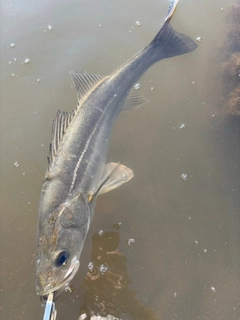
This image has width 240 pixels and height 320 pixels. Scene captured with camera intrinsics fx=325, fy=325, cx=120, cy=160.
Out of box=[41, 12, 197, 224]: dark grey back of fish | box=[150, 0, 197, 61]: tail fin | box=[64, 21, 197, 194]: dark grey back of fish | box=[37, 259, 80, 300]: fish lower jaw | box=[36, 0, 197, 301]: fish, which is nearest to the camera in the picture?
box=[37, 259, 80, 300]: fish lower jaw

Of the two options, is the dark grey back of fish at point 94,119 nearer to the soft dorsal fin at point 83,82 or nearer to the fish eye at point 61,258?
the soft dorsal fin at point 83,82

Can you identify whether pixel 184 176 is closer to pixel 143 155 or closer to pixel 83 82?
pixel 143 155

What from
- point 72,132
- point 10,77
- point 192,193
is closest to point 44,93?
point 10,77

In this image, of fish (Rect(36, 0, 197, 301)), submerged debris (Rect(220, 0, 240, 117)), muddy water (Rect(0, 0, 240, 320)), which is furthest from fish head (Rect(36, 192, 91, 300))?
submerged debris (Rect(220, 0, 240, 117))

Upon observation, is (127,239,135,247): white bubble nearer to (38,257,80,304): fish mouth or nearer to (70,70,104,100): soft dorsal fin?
(38,257,80,304): fish mouth

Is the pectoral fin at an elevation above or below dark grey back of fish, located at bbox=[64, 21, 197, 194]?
below

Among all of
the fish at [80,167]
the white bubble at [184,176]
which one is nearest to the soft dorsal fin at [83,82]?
the fish at [80,167]

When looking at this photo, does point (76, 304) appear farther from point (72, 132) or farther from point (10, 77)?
point (10, 77)

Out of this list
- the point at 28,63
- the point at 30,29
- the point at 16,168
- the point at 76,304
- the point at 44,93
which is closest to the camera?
the point at 76,304

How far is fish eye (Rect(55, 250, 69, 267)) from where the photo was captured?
7.57 feet

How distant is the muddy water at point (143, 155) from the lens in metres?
2.92

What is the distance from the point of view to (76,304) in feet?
9.23

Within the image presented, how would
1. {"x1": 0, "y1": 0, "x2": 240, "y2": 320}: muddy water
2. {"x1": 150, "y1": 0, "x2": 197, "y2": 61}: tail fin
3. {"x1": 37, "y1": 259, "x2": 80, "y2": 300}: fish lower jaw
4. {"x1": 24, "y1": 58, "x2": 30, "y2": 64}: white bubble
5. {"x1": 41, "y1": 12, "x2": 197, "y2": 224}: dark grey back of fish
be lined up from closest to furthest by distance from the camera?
{"x1": 37, "y1": 259, "x2": 80, "y2": 300}: fish lower jaw < {"x1": 41, "y1": 12, "x2": 197, "y2": 224}: dark grey back of fish < {"x1": 0, "y1": 0, "x2": 240, "y2": 320}: muddy water < {"x1": 150, "y1": 0, "x2": 197, "y2": 61}: tail fin < {"x1": 24, "y1": 58, "x2": 30, "y2": 64}: white bubble

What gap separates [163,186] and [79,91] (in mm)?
1315
